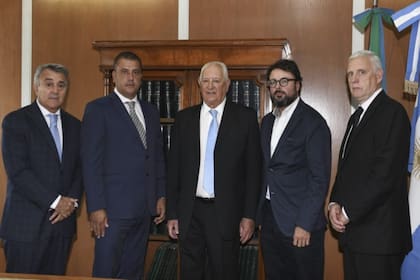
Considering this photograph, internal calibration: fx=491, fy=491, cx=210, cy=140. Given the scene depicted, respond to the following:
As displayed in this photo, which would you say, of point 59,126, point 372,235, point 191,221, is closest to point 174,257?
point 191,221

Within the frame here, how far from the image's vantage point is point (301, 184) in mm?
2893

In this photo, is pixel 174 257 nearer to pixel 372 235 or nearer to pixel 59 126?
→ pixel 59 126

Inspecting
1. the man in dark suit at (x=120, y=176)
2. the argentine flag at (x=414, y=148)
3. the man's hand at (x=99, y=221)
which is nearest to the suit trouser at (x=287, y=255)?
the argentine flag at (x=414, y=148)

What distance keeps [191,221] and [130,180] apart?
0.45 meters

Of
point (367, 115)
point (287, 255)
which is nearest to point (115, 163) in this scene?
point (287, 255)

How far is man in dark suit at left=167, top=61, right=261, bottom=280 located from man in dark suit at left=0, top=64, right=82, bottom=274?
0.66 metres

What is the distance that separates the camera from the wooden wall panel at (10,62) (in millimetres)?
4449

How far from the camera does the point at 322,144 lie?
113 inches

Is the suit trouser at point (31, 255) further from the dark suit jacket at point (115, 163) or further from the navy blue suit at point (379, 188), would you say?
the navy blue suit at point (379, 188)

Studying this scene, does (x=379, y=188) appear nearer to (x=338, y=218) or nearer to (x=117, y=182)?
(x=338, y=218)

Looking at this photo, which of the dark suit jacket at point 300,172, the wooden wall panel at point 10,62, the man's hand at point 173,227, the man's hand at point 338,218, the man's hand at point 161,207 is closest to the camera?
the man's hand at point 338,218

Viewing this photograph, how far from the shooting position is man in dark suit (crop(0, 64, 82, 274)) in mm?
2863

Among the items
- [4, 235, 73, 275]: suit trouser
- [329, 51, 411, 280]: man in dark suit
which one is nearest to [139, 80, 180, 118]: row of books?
[4, 235, 73, 275]: suit trouser

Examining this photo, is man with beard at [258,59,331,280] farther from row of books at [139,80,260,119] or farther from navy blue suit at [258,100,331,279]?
row of books at [139,80,260,119]
